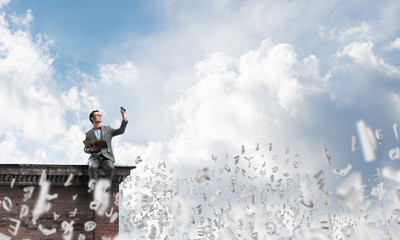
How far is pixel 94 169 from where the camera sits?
443 inches

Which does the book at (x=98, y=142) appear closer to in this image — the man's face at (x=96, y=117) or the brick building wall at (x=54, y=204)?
the man's face at (x=96, y=117)

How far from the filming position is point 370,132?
7691 mm

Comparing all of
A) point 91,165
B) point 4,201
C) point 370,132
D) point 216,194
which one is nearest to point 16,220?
point 4,201

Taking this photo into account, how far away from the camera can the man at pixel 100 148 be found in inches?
443

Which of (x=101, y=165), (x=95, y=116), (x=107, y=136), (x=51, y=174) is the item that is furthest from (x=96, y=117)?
(x=51, y=174)

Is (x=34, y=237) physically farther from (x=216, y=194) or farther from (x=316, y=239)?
(x=316, y=239)

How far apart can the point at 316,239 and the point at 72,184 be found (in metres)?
6.19

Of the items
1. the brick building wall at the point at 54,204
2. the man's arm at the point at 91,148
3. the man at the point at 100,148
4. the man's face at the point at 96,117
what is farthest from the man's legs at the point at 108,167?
the man's face at the point at 96,117

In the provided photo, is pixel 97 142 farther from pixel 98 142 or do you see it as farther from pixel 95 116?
pixel 95 116

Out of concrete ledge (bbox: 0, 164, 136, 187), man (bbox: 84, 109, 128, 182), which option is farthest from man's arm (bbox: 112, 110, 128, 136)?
concrete ledge (bbox: 0, 164, 136, 187)

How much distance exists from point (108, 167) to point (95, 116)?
1.35 metres

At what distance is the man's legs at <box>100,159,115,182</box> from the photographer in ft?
37.1

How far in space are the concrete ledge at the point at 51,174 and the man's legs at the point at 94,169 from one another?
18 centimetres

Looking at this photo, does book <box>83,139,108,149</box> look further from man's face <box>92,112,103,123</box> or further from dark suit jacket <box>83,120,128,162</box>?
man's face <box>92,112,103,123</box>
